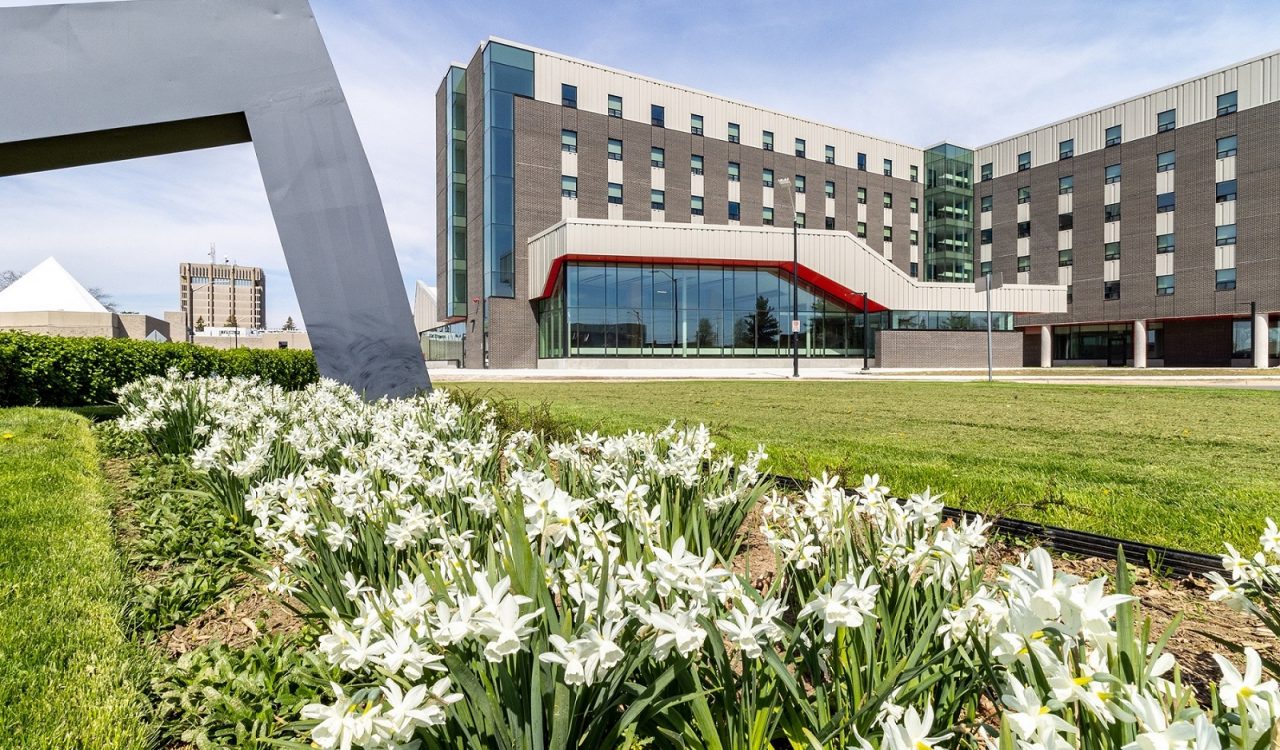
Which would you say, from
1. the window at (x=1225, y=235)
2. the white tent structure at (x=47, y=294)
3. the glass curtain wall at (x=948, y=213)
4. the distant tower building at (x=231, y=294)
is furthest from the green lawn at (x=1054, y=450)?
the distant tower building at (x=231, y=294)

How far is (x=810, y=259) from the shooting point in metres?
37.4

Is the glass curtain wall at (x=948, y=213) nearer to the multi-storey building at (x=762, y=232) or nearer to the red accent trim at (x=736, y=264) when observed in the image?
the multi-storey building at (x=762, y=232)

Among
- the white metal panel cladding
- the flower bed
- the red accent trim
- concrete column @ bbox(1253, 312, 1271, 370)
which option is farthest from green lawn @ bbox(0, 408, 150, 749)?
concrete column @ bbox(1253, 312, 1271, 370)

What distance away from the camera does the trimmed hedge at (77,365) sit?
10078 millimetres

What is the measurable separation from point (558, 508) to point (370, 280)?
774 cm

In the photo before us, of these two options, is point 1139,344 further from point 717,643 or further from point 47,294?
point 47,294

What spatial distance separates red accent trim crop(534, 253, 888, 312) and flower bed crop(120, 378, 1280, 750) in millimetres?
33294

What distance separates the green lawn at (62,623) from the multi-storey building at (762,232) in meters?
27.5

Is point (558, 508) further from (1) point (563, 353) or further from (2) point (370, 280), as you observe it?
(1) point (563, 353)

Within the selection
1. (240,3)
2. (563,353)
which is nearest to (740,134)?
(563,353)

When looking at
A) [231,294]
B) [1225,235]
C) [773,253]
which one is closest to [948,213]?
[1225,235]

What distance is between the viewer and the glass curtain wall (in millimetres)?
57281

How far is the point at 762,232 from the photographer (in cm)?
3722

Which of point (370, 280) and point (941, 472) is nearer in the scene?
point (941, 472)
